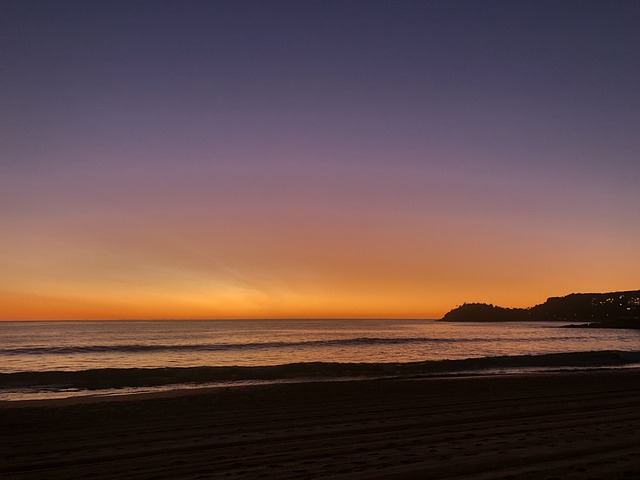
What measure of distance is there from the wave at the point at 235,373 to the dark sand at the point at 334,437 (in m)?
8.16

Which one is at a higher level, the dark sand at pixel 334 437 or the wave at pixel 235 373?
the dark sand at pixel 334 437

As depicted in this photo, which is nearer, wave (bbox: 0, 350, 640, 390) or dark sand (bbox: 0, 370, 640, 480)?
dark sand (bbox: 0, 370, 640, 480)

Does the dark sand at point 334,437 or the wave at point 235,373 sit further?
the wave at point 235,373

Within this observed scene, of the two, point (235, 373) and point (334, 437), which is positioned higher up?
point (334, 437)

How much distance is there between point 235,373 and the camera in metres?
26.5

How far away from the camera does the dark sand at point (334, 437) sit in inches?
264

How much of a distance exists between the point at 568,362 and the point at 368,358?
51.4 feet

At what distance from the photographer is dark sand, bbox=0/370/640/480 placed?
669 cm

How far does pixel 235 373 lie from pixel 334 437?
729 inches

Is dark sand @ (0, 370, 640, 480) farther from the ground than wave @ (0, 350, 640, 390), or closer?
farther from the ground

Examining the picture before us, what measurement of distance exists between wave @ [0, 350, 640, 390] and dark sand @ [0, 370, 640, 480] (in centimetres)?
816

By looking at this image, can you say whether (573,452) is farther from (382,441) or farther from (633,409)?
(633,409)

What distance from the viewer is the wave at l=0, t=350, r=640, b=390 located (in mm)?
23770

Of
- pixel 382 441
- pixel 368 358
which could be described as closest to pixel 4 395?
pixel 382 441
